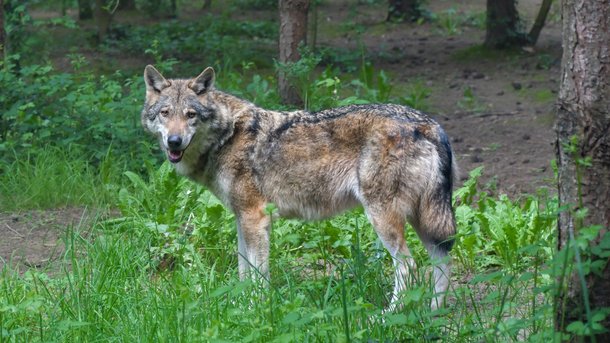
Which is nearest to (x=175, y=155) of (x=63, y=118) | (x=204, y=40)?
(x=63, y=118)

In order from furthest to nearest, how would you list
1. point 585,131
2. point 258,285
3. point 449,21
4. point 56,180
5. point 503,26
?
point 449,21, point 503,26, point 56,180, point 258,285, point 585,131

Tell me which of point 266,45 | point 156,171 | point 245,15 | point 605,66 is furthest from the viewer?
point 245,15

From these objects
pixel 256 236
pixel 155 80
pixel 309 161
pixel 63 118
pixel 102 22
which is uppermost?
pixel 155 80

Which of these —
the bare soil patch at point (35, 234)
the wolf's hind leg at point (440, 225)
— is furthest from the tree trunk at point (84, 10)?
the wolf's hind leg at point (440, 225)

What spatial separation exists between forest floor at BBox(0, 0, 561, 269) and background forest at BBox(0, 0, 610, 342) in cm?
4

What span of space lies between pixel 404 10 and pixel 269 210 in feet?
48.6

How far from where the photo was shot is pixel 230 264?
6359 millimetres

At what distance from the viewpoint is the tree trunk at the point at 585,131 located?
3.82 metres

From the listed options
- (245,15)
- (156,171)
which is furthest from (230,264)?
(245,15)

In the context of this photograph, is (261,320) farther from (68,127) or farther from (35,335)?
(68,127)

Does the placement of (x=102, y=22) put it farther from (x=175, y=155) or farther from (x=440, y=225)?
(x=440, y=225)

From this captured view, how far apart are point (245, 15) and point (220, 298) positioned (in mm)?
15564

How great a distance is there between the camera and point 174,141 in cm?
590

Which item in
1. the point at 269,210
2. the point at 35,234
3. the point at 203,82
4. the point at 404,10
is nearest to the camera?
the point at 269,210
